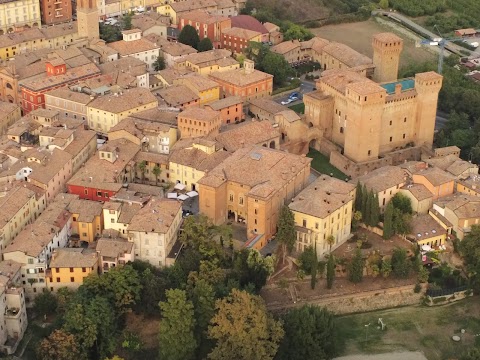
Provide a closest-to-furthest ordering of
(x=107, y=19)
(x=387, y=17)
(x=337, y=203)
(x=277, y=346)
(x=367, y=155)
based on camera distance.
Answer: (x=277, y=346)
(x=337, y=203)
(x=367, y=155)
(x=107, y=19)
(x=387, y=17)

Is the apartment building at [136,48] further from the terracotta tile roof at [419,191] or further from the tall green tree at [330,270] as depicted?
the tall green tree at [330,270]

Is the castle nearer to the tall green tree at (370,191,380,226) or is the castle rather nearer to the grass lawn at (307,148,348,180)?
the grass lawn at (307,148,348,180)

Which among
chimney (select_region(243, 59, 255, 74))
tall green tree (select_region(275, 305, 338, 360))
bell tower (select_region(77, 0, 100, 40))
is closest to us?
tall green tree (select_region(275, 305, 338, 360))

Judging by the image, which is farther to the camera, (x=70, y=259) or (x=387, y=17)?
(x=387, y=17)

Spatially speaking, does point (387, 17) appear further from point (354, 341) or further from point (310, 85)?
point (354, 341)

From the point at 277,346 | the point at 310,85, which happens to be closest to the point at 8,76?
the point at 310,85

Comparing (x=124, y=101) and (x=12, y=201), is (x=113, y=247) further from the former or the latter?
(x=124, y=101)

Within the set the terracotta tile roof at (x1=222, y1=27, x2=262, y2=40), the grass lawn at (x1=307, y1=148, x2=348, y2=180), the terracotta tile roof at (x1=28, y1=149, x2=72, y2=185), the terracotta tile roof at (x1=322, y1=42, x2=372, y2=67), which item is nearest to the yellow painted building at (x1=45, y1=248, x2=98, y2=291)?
the terracotta tile roof at (x1=28, y1=149, x2=72, y2=185)

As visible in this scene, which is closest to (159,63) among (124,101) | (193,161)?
(124,101)
